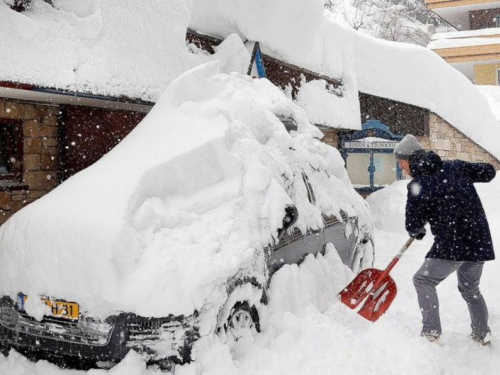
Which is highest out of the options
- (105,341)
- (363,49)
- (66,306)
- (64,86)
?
(363,49)

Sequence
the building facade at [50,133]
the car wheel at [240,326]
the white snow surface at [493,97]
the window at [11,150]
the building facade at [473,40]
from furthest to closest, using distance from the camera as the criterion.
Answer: the building facade at [473,40]
the white snow surface at [493,97]
the window at [11,150]
the building facade at [50,133]
the car wheel at [240,326]

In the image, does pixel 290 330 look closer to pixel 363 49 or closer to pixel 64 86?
pixel 64 86

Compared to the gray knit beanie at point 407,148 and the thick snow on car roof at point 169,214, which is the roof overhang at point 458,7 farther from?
the gray knit beanie at point 407,148

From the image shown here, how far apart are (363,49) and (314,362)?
11.0 meters

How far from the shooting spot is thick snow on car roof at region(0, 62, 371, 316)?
3.16 metres

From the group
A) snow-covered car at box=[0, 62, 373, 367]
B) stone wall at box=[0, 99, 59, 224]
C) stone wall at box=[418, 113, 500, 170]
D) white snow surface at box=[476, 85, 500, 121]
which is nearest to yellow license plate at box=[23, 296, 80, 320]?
snow-covered car at box=[0, 62, 373, 367]

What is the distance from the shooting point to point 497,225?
32.0 feet

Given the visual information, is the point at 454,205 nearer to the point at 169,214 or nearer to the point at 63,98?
the point at 169,214

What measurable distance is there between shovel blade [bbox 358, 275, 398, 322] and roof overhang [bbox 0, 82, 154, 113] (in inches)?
143

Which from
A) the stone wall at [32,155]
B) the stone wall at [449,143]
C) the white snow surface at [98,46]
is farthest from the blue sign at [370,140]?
the stone wall at [32,155]

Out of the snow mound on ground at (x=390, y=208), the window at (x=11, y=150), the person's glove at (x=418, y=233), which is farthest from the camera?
the snow mound on ground at (x=390, y=208)

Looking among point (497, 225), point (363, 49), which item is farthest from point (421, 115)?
point (497, 225)

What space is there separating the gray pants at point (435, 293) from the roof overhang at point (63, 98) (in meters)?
3.97

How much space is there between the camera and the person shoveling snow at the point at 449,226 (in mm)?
4031
